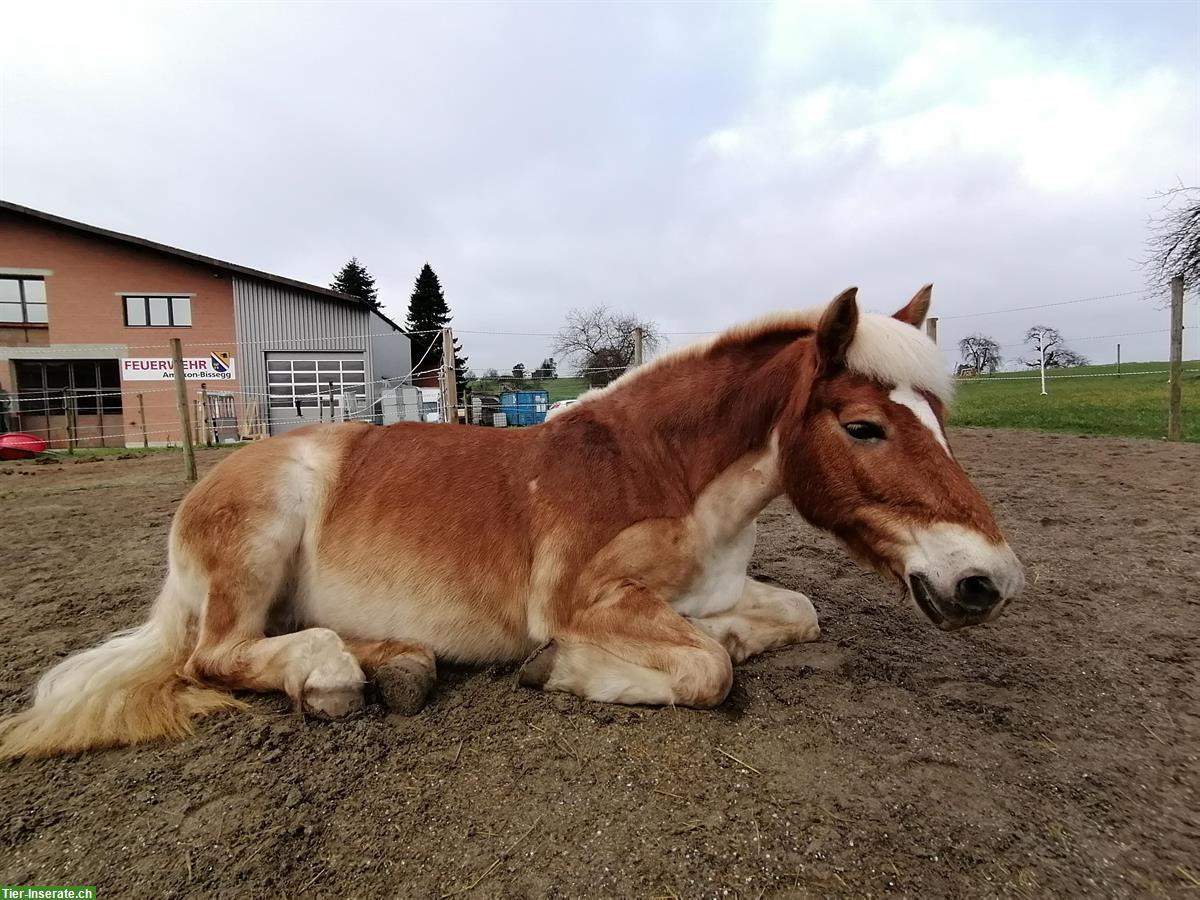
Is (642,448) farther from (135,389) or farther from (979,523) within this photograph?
(135,389)

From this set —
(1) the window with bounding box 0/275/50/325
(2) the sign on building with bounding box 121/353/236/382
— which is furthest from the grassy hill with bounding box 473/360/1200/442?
(1) the window with bounding box 0/275/50/325

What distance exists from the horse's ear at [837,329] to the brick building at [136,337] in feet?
70.2

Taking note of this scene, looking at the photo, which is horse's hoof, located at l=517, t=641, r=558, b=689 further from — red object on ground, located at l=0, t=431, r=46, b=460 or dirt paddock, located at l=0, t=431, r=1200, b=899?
red object on ground, located at l=0, t=431, r=46, b=460

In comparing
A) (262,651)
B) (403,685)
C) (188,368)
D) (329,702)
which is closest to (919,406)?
(403,685)

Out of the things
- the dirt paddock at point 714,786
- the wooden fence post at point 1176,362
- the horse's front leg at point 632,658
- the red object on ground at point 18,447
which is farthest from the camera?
the red object on ground at point 18,447

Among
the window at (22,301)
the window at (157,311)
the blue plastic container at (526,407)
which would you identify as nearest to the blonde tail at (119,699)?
the blue plastic container at (526,407)

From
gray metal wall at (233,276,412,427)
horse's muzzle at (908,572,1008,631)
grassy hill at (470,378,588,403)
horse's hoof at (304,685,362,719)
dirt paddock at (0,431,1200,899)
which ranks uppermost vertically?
gray metal wall at (233,276,412,427)

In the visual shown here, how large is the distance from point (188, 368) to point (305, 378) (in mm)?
4135

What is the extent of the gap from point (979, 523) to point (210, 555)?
10.2 ft

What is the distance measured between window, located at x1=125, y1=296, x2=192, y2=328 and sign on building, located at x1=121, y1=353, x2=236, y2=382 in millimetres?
1533

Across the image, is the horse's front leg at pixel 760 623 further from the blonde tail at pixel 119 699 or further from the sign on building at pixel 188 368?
the sign on building at pixel 188 368

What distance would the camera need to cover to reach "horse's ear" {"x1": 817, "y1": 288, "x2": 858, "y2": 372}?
2126mm

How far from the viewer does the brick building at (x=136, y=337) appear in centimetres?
2123

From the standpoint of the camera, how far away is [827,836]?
1521mm
